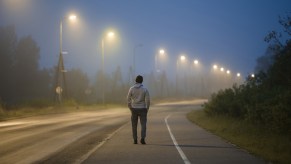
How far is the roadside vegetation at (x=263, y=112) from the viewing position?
14.4 m

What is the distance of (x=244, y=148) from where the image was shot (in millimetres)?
14117

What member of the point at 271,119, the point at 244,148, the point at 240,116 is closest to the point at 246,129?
the point at 271,119

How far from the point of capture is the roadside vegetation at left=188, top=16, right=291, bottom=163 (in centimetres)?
1445

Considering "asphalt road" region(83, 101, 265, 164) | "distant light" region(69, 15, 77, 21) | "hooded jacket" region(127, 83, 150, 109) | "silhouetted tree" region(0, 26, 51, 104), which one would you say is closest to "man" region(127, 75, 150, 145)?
"hooded jacket" region(127, 83, 150, 109)

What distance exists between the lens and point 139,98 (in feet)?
48.5

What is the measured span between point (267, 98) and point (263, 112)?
1760 millimetres

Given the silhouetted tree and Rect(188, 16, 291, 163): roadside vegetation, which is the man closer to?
Rect(188, 16, 291, 163): roadside vegetation

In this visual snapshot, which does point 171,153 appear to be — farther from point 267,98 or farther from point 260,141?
point 267,98

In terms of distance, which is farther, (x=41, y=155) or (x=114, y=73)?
(x=114, y=73)

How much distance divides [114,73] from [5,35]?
191 ft

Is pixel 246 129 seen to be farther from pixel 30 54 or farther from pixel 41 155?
pixel 30 54

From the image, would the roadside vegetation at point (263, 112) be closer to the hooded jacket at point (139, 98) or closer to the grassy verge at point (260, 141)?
the grassy verge at point (260, 141)

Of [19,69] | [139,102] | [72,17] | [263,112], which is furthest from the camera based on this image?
[19,69]

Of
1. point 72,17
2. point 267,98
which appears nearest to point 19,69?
point 72,17
